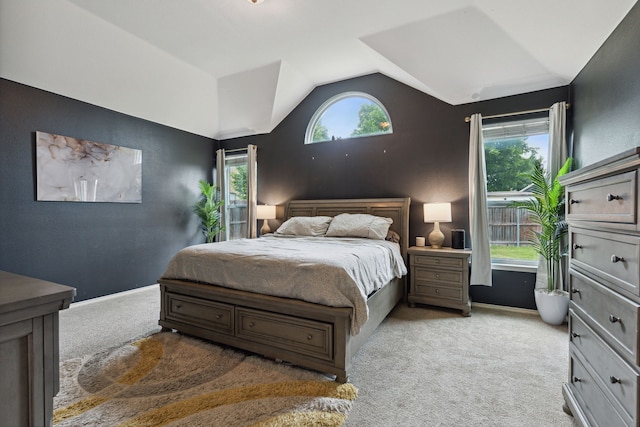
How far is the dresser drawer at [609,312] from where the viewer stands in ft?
3.39

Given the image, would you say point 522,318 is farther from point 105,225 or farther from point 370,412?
point 105,225

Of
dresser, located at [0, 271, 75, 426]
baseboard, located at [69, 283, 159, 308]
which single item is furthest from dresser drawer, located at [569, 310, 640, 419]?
baseboard, located at [69, 283, 159, 308]

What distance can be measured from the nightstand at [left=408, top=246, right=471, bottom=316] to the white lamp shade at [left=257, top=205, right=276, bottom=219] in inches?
92.9

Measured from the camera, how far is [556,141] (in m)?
3.15

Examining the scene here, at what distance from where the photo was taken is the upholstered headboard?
383cm

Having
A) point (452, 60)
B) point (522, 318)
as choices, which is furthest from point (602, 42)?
point (522, 318)

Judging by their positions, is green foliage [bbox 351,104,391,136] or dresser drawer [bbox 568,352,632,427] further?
green foliage [bbox 351,104,391,136]

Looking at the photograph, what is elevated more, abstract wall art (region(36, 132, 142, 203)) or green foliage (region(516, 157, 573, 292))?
abstract wall art (region(36, 132, 142, 203))

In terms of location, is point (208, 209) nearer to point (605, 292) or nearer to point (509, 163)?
point (509, 163)

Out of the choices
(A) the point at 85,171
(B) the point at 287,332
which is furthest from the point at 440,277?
(A) the point at 85,171

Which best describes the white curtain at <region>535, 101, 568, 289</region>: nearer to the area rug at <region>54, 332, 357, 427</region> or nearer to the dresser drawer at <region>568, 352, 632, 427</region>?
the dresser drawer at <region>568, 352, 632, 427</region>

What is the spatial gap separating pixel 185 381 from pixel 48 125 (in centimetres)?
346

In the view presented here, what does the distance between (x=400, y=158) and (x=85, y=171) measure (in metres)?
4.17

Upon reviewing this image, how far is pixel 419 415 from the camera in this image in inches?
65.3
